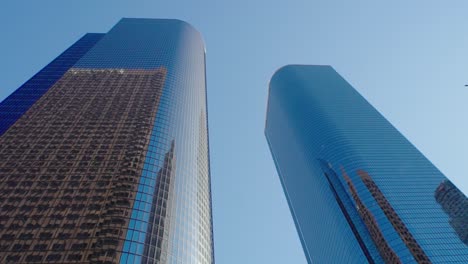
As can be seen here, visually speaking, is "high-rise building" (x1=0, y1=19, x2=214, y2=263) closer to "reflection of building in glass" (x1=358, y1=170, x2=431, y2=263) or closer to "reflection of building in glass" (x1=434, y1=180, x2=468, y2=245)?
"reflection of building in glass" (x1=358, y1=170, x2=431, y2=263)

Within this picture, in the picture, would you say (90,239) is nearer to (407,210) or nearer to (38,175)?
(38,175)

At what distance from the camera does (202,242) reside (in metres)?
95.2

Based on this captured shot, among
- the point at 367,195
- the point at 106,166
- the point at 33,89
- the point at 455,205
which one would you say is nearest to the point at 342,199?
the point at 367,195

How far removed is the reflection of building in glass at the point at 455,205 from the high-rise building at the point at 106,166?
7941 cm

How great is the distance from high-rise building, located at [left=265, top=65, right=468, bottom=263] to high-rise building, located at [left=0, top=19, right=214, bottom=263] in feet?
176

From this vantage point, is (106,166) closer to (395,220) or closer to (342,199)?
(342,199)

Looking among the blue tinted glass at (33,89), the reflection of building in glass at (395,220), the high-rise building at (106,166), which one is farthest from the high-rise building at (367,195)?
the blue tinted glass at (33,89)

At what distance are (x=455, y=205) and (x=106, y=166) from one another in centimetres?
11472

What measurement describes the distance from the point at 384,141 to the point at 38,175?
433 ft

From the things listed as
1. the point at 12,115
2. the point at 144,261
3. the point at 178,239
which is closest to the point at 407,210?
the point at 178,239

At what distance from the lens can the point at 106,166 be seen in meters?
96.8

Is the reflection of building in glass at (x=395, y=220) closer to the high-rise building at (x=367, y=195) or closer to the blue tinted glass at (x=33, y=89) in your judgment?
the high-rise building at (x=367, y=195)

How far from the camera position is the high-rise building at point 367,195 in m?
119

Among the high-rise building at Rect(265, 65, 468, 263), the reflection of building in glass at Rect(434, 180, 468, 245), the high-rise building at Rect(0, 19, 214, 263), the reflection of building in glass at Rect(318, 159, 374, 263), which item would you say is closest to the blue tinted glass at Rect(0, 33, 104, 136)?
the high-rise building at Rect(0, 19, 214, 263)
